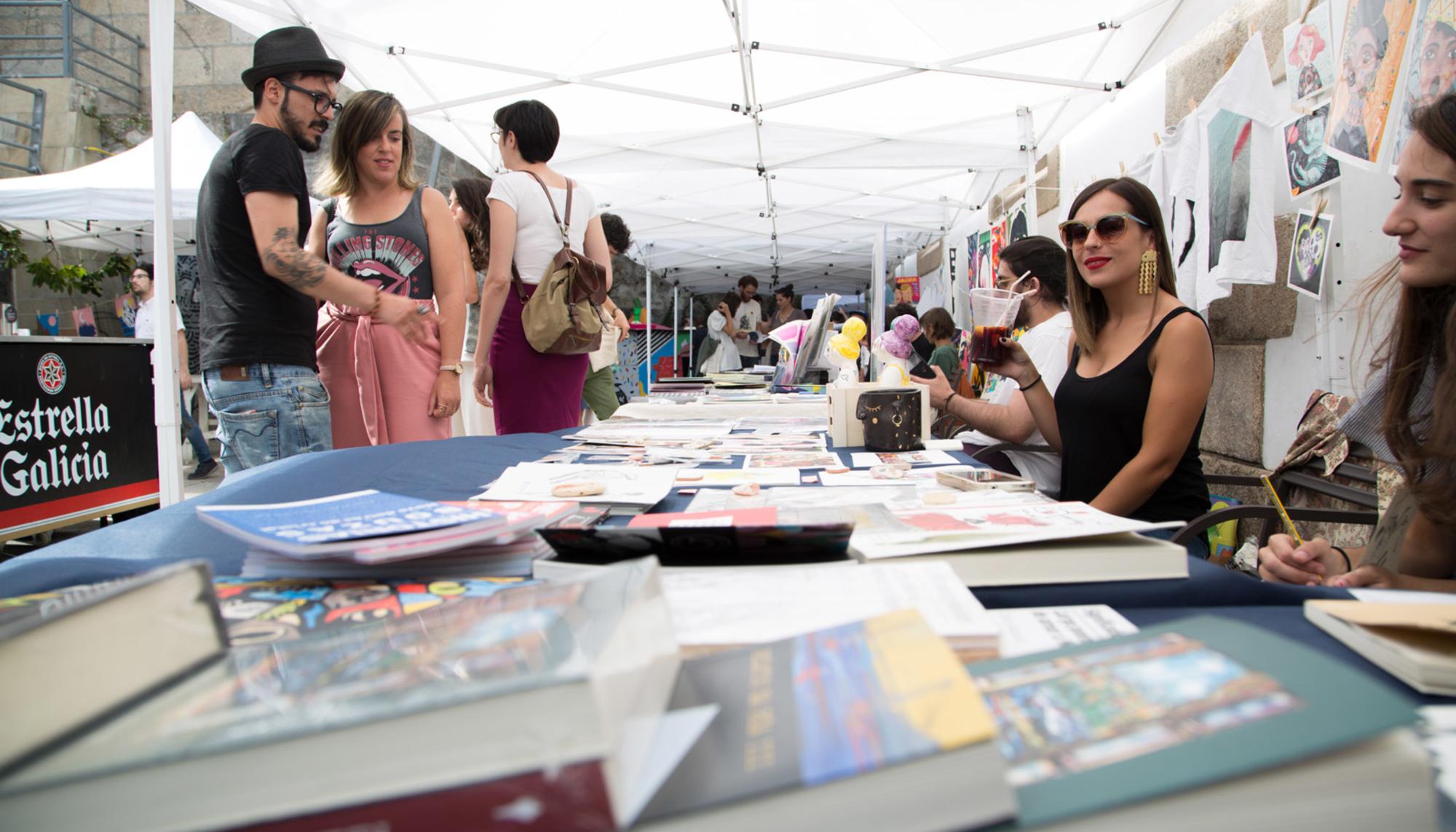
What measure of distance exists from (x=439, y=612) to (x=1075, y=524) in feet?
2.01

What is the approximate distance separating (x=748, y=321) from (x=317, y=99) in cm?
870

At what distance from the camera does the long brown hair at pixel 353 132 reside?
80.5 inches

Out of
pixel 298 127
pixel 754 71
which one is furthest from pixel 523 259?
pixel 754 71

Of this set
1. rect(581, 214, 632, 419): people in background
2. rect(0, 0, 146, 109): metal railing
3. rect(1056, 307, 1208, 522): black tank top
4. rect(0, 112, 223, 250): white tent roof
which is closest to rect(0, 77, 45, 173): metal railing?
rect(0, 0, 146, 109): metal railing

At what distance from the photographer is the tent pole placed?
2.17 m

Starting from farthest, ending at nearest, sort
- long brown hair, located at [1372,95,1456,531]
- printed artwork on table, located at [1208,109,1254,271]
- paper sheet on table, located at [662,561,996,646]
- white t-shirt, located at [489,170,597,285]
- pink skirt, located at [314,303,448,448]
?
printed artwork on table, located at [1208,109,1254,271] → white t-shirt, located at [489,170,597,285] → pink skirt, located at [314,303,448,448] → long brown hair, located at [1372,95,1456,531] → paper sheet on table, located at [662,561,996,646]

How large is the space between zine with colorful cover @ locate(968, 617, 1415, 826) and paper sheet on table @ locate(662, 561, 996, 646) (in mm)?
96

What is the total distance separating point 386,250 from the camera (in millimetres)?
2141

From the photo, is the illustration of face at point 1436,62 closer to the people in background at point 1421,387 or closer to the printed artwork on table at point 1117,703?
the people in background at point 1421,387

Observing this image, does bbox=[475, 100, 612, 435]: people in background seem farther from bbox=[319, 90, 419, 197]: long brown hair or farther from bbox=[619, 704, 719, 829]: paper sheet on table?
bbox=[619, 704, 719, 829]: paper sheet on table

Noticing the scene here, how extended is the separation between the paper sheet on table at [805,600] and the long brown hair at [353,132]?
72.9 inches

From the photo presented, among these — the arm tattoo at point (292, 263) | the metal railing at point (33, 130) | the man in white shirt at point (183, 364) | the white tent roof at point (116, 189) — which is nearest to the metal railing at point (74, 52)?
the metal railing at point (33, 130)

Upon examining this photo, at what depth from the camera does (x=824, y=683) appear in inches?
15.9

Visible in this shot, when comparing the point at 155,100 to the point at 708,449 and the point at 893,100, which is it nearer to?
the point at 708,449
